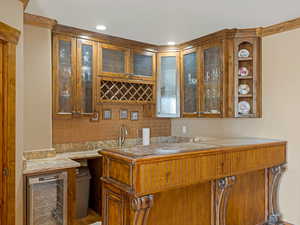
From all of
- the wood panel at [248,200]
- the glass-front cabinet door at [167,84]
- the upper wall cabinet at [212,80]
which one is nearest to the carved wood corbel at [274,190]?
the wood panel at [248,200]

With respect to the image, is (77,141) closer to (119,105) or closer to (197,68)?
(119,105)

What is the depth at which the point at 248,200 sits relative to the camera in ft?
9.80

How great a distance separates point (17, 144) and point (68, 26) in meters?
1.77

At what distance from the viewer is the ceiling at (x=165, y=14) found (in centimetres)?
260

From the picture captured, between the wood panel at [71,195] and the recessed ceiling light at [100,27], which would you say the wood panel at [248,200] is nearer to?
the wood panel at [71,195]

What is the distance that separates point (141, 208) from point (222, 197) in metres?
1.05

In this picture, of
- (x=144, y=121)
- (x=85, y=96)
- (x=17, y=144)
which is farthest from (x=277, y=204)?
(x=17, y=144)

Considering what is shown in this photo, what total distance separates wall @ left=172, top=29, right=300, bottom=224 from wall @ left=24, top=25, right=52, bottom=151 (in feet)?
9.51

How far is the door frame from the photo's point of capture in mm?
2277

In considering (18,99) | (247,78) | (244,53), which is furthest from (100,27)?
(247,78)

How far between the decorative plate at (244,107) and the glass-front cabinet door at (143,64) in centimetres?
156

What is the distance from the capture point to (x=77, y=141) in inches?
152

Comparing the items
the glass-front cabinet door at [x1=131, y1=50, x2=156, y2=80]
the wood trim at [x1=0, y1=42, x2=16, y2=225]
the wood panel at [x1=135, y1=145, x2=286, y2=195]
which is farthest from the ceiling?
the wood panel at [x1=135, y1=145, x2=286, y2=195]

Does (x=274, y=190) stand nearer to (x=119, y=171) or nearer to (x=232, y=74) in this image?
(x=232, y=74)
